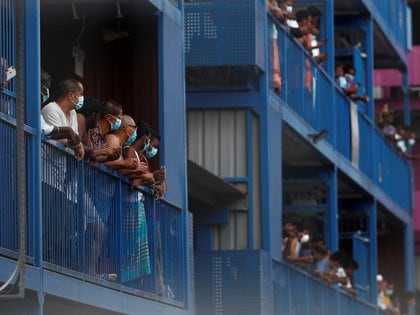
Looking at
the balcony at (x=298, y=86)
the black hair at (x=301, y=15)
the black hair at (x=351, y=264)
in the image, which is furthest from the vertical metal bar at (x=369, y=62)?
the black hair at (x=301, y=15)

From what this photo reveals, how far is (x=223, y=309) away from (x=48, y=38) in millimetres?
6532

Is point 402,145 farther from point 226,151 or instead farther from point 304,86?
point 226,151

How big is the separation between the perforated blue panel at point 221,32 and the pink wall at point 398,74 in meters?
26.8

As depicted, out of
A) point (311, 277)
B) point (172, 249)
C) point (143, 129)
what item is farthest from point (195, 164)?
point (311, 277)

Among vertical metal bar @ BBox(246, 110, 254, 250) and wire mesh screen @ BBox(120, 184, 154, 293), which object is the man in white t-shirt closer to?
wire mesh screen @ BBox(120, 184, 154, 293)

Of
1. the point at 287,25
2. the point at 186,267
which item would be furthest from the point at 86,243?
the point at 287,25

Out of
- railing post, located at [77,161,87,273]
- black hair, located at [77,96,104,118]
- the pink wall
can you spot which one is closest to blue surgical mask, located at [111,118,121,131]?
black hair, located at [77,96,104,118]

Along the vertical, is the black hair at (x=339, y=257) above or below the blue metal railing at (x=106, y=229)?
above

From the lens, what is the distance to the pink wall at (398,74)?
179ft

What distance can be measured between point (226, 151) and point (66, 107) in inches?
437

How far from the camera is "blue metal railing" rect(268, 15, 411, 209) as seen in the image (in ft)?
103

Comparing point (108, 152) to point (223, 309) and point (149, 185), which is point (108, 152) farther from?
point (223, 309)

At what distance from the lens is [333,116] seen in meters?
36.1

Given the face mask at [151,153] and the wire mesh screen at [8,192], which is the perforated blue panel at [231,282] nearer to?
the face mask at [151,153]
